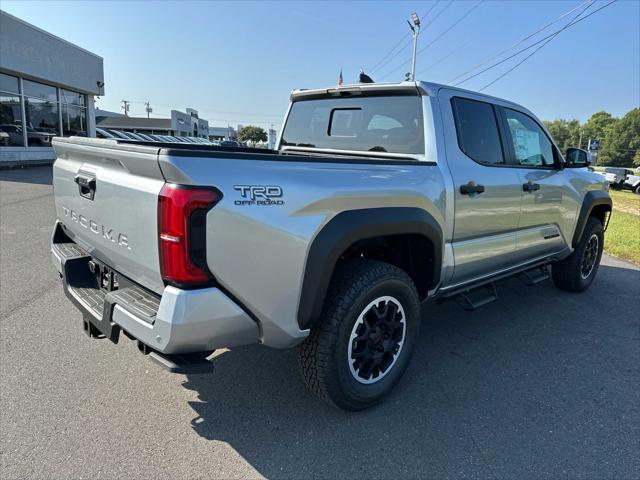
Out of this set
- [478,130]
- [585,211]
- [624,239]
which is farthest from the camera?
[624,239]

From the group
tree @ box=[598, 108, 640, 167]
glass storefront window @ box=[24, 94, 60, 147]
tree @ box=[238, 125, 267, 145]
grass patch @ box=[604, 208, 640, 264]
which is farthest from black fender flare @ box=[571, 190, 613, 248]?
tree @ box=[598, 108, 640, 167]

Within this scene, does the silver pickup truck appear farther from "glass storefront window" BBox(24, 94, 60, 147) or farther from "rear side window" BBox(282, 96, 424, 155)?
"glass storefront window" BBox(24, 94, 60, 147)

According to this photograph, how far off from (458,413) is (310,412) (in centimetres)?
93

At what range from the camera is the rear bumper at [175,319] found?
1.96 m

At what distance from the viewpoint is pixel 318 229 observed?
231 centimetres

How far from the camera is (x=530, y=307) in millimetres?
4871

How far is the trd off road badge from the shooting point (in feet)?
6.64

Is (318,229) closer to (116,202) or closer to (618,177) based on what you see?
(116,202)

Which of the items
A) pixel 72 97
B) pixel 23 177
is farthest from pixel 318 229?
pixel 72 97

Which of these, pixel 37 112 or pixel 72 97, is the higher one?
pixel 72 97

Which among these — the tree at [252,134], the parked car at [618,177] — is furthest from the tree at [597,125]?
the parked car at [618,177]

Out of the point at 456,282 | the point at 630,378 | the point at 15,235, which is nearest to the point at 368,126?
the point at 456,282

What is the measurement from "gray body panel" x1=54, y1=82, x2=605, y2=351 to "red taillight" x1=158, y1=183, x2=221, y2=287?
4cm

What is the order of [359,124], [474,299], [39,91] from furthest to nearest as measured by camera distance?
[39,91]
[474,299]
[359,124]
